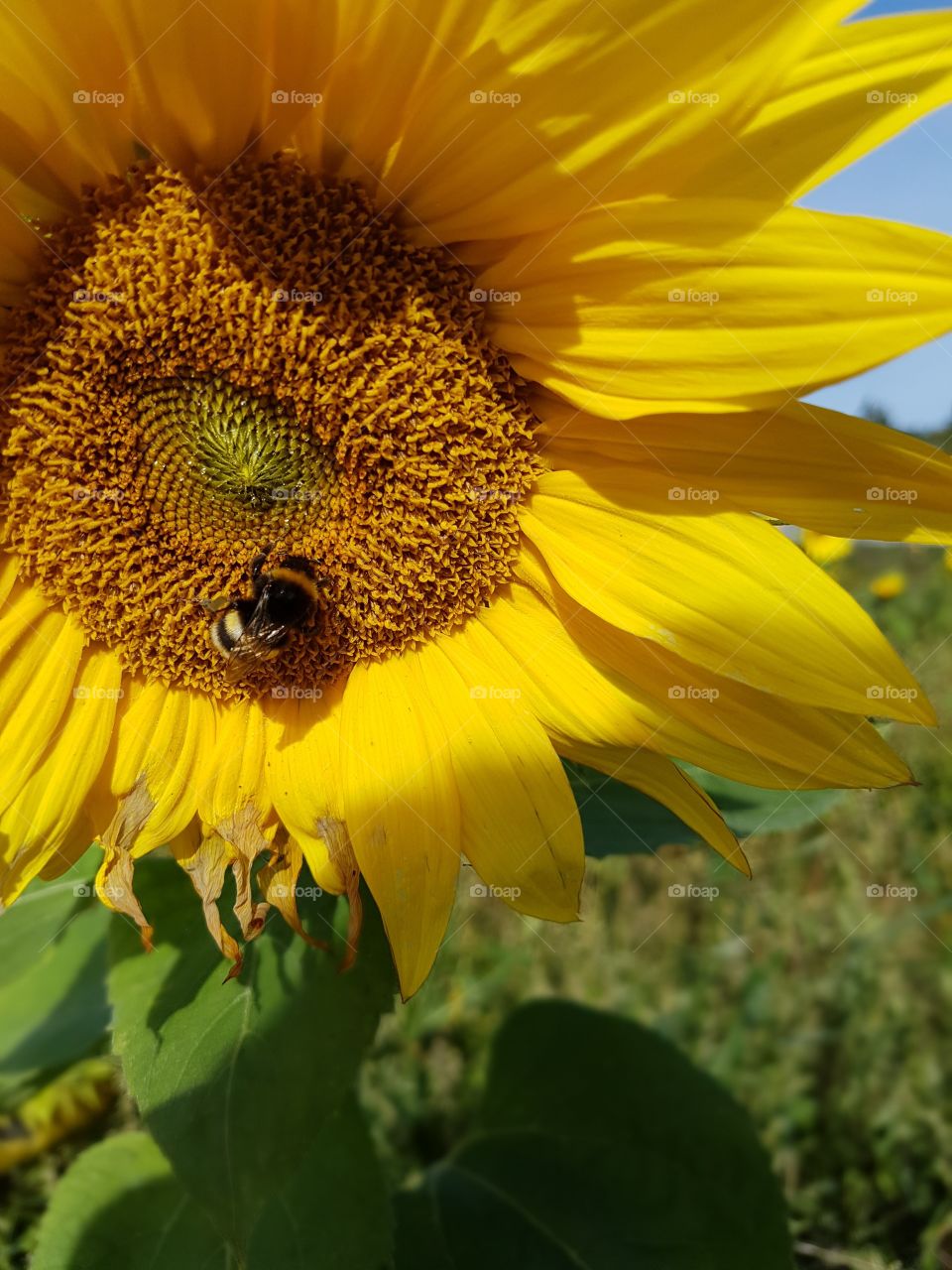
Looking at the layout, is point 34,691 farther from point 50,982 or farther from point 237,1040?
point 50,982

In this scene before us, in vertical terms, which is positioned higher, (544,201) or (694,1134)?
(544,201)

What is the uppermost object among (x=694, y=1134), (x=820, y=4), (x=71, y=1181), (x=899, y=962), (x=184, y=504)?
(x=820, y=4)

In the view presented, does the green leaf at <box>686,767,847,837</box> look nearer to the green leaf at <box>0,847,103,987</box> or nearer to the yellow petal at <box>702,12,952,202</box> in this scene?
the yellow petal at <box>702,12,952,202</box>

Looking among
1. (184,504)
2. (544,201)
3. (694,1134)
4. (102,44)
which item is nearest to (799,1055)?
(694,1134)

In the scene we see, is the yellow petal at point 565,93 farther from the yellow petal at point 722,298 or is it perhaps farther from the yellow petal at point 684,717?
the yellow petal at point 684,717

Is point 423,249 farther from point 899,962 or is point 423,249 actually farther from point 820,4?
point 899,962

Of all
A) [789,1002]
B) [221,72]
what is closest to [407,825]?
[221,72]

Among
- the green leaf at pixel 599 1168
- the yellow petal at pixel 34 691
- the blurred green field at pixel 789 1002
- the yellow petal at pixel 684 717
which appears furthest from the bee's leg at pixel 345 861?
the blurred green field at pixel 789 1002
